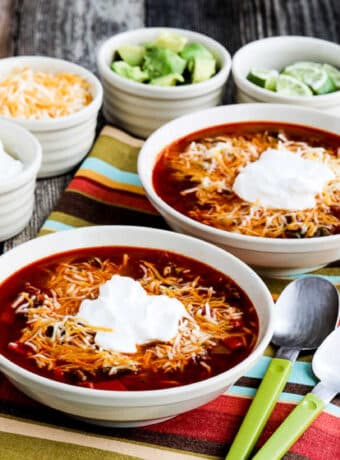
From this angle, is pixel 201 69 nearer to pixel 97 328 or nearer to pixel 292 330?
pixel 292 330

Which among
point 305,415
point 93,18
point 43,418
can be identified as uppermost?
point 305,415

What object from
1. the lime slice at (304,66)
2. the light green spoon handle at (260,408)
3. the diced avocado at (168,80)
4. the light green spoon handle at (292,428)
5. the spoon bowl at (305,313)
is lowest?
the diced avocado at (168,80)

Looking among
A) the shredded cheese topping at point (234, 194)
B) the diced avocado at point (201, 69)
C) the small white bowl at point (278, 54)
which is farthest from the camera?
the small white bowl at point (278, 54)

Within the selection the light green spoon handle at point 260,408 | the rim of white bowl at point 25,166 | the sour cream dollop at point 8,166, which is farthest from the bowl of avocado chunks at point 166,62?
the light green spoon handle at point 260,408

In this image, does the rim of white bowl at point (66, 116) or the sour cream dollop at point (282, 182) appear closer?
the sour cream dollop at point (282, 182)

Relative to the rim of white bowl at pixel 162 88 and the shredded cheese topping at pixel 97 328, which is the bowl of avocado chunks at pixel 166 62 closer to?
the rim of white bowl at pixel 162 88

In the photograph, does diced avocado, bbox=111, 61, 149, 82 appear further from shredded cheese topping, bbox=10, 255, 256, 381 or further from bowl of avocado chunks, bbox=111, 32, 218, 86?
shredded cheese topping, bbox=10, 255, 256, 381

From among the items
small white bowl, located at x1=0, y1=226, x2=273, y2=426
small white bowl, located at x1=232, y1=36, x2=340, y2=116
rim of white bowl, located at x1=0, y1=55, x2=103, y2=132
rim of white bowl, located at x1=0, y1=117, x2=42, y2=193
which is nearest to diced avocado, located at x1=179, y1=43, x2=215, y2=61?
small white bowl, located at x1=232, y1=36, x2=340, y2=116

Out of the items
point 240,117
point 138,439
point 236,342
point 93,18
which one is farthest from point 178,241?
point 93,18

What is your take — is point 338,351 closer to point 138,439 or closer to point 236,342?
point 236,342
